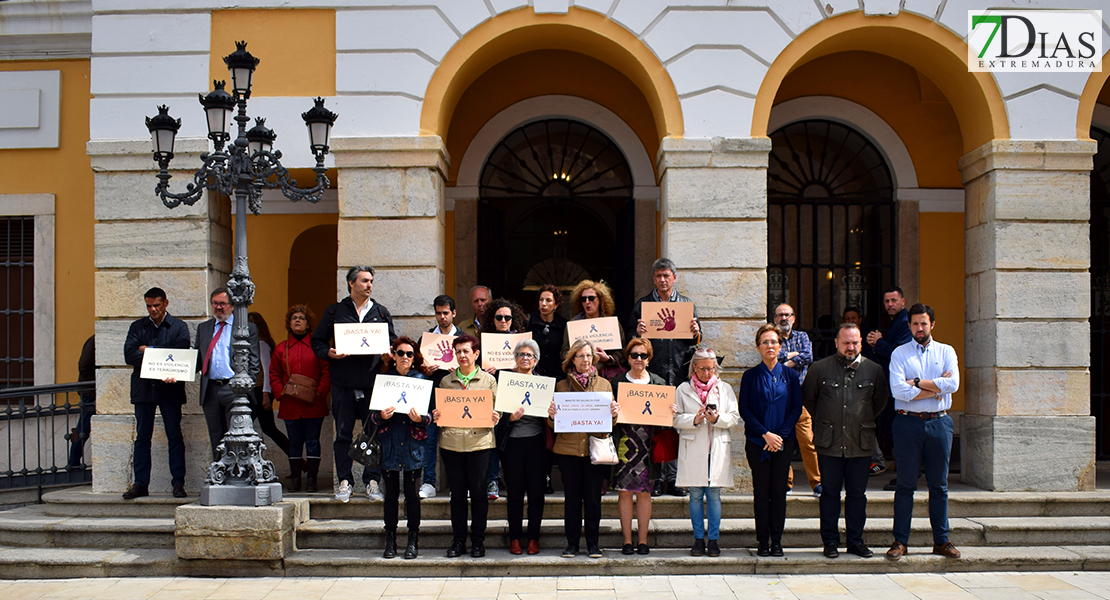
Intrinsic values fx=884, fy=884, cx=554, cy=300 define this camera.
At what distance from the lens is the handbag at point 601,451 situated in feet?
22.3

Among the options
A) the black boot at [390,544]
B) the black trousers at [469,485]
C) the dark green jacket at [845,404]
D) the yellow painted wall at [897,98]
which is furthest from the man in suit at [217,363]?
the yellow painted wall at [897,98]

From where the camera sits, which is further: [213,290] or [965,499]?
[213,290]

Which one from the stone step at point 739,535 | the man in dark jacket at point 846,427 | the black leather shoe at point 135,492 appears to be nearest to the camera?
the man in dark jacket at point 846,427

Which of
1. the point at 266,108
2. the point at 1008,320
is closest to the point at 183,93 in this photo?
the point at 266,108

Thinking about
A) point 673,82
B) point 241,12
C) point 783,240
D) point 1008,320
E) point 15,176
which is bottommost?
point 1008,320

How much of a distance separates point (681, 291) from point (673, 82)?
205 centimetres

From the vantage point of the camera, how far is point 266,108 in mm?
8773

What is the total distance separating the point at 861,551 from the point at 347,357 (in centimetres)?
460

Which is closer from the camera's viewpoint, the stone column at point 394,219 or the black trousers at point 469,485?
the black trousers at point 469,485

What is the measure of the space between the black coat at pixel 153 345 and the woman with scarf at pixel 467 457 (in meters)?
2.96

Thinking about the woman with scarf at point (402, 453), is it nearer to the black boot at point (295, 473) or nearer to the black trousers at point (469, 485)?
the black trousers at point (469, 485)

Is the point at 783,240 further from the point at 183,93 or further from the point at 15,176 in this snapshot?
the point at 15,176

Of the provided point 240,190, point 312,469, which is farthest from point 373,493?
point 240,190

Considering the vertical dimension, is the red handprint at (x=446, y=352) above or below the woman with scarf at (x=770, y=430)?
above
